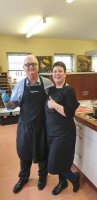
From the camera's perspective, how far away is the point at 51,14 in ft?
12.8

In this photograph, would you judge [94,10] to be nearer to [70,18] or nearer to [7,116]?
[70,18]

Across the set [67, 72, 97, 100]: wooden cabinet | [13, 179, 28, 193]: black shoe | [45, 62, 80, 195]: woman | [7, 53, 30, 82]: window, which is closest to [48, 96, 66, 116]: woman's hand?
[45, 62, 80, 195]: woman

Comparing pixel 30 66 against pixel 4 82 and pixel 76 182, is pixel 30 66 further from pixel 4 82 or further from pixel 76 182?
pixel 4 82

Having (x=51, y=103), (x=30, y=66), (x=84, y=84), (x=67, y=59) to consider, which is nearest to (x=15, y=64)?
(x=67, y=59)

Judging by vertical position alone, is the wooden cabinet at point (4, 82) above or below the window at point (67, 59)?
below

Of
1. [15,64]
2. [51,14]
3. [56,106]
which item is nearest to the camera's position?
[56,106]

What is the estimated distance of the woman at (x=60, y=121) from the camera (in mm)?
1581

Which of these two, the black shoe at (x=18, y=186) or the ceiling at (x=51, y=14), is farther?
the ceiling at (x=51, y=14)

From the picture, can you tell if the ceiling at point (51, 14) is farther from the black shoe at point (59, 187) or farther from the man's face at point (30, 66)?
the black shoe at point (59, 187)

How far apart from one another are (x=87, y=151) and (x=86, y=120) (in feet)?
1.14

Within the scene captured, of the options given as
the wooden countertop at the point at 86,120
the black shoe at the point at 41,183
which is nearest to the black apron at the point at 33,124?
the black shoe at the point at 41,183

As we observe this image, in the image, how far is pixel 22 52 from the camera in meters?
6.14

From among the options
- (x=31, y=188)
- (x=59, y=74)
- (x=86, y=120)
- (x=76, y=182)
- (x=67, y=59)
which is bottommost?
(x=31, y=188)

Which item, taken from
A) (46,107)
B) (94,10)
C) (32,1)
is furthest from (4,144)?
(94,10)
